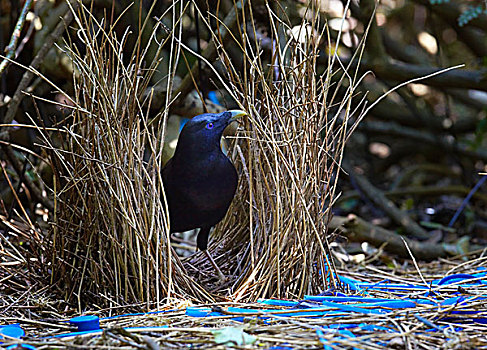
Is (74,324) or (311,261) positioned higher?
(311,261)

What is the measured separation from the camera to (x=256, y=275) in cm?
167

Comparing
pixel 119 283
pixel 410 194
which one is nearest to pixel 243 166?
pixel 119 283

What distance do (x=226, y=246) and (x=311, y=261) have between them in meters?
0.39

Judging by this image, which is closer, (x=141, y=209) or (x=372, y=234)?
(x=141, y=209)

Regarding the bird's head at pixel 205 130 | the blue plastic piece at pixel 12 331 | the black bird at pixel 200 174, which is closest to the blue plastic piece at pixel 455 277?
the black bird at pixel 200 174

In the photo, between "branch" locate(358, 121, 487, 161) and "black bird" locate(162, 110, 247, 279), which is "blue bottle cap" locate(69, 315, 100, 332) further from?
"branch" locate(358, 121, 487, 161)

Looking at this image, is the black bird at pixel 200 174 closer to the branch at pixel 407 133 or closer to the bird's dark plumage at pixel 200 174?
the bird's dark plumage at pixel 200 174

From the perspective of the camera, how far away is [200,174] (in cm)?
171

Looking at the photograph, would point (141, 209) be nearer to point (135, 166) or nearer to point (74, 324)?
point (135, 166)

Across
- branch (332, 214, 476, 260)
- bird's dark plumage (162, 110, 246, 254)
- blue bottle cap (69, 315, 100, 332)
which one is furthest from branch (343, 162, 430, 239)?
blue bottle cap (69, 315, 100, 332)

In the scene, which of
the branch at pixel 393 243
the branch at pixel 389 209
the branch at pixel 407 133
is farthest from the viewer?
the branch at pixel 407 133

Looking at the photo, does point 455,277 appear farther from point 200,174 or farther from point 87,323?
point 87,323

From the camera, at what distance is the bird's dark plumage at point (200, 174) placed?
A: 67.1 inches

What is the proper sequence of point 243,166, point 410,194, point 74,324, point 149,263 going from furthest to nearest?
point 410,194, point 243,166, point 149,263, point 74,324
